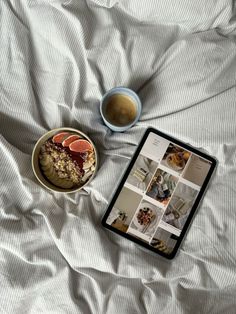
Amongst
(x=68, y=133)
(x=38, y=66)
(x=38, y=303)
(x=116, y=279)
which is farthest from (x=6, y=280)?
(x=38, y=66)

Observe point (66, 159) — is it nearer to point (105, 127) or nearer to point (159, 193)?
point (105, 127)

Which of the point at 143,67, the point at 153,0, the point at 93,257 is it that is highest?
the point at 153,0

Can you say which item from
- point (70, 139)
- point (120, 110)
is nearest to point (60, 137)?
point (70, 139)

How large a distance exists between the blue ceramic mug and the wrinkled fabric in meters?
0.02

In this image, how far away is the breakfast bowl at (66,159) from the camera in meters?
0.84

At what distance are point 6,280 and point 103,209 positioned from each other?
0.24m

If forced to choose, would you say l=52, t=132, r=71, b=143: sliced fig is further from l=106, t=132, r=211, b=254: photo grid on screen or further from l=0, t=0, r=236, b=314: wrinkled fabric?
l=106, t=132, r=211, b=254: photo grid on screen

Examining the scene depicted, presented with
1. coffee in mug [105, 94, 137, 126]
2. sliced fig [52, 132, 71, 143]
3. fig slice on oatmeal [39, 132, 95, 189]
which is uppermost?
coffee in mug [105, 94, 137, 126]

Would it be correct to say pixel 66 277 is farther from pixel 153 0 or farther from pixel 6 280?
pixel 153 0

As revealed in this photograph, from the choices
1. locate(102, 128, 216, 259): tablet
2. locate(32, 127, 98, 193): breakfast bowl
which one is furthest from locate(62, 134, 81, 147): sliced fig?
locate(102, 128, 216, 259): tablet

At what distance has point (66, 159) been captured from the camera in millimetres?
844

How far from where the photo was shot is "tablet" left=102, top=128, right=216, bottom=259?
2.74 feet

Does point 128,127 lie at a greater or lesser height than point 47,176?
greater

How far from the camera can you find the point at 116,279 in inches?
31.3
